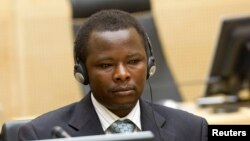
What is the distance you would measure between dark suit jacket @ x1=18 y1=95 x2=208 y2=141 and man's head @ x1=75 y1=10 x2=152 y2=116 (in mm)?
67

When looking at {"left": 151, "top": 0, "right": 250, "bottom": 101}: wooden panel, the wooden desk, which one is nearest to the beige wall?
{"left": 151, "top": 0, "right": 250, "bottom": 101}: wooden panel

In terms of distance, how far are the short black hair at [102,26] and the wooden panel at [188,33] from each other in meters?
3.23

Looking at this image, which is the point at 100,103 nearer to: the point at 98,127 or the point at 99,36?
the point at 98,127

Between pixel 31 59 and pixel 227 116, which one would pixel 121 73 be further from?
pixel 31 59

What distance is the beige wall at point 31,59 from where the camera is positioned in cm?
451

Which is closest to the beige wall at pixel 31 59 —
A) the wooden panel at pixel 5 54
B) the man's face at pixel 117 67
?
the wooden panel at pixel 5 54

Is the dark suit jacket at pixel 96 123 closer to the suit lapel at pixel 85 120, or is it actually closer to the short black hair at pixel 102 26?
the suit lapel at pixel 85 120

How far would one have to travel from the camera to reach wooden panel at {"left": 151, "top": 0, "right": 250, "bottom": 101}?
4.68 metres

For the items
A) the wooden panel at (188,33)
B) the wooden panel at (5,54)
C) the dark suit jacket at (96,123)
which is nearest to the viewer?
the dark suit jacket at (96,123)

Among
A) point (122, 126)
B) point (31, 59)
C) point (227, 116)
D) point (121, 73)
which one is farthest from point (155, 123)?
point (31, 59)

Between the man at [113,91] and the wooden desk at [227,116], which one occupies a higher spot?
the man at [113,91]

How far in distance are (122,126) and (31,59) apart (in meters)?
3.21

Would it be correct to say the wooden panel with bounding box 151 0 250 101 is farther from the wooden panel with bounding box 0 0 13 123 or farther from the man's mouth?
the man's mouth

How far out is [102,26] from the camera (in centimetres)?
141
